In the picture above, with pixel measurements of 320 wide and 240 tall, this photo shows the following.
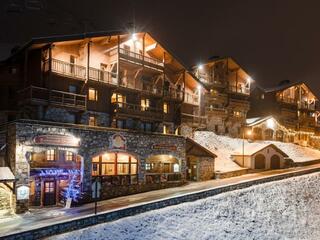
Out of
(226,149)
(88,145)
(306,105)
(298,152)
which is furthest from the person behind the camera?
(306,105)

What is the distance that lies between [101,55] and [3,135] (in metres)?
13.3

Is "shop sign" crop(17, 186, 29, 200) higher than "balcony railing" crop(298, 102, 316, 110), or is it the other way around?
"balcony railing" crop(298, 102, 316, 110)

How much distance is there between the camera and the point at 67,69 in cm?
3128

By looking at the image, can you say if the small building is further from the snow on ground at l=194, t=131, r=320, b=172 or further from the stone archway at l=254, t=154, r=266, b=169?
the snow on ground at l=194, t=131, r=320, b=172

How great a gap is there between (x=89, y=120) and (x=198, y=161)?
1433cm

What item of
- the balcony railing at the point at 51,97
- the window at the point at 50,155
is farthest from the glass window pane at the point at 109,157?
the balcony railing at the point at 51,97

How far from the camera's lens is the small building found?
149 feet

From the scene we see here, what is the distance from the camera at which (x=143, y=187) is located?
3266 cm

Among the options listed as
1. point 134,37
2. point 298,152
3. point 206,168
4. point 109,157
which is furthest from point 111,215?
point 298,152

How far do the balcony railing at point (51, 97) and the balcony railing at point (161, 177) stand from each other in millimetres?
10003

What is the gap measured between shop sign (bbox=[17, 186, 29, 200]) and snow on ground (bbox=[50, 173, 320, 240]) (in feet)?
22.8

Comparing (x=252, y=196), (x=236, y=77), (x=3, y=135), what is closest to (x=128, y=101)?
(x=3, y=135)

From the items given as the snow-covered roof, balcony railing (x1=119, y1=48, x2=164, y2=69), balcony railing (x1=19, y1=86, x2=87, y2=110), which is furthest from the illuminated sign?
balcony railing (x1=119, y1=48, x2=164, y2=69)

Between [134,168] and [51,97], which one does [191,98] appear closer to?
[134,168]
